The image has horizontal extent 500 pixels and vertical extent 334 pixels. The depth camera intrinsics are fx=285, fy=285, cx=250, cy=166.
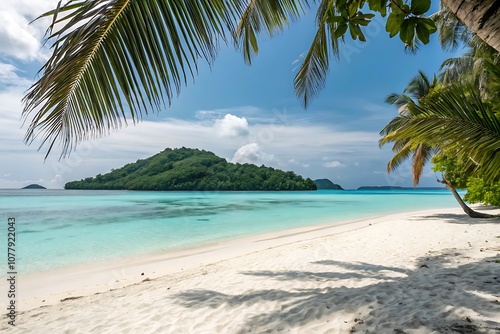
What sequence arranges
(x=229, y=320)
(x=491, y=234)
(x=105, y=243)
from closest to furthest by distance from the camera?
(x=229, y=320) < (x=491, y=234) < (x=105, y=243)

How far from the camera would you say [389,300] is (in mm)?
2951

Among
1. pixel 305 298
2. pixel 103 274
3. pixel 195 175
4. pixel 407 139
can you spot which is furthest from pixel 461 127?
pixel 195 175

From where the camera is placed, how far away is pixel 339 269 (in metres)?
4.79

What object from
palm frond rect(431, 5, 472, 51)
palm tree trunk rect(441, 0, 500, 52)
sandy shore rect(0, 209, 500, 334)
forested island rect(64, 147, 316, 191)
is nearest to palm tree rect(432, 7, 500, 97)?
palm frond rect(431, 5, 472, 51)

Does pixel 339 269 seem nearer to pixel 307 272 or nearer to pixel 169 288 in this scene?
pixel 307 272

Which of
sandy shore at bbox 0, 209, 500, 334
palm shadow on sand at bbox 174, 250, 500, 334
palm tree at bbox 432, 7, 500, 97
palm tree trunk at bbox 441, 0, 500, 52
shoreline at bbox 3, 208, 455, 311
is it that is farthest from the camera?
palm tree at bbox 432, 7, 500, 97

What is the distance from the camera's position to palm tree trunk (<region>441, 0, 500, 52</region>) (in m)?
1.01

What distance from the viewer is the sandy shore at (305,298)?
8.34 ft

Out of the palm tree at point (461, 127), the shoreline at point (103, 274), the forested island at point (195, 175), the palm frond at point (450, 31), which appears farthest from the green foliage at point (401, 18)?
the forested island at point (195, 175)

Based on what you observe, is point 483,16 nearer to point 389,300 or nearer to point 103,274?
point 389,300

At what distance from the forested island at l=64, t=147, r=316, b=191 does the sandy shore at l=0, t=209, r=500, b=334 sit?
229ft

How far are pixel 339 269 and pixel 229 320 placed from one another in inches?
102

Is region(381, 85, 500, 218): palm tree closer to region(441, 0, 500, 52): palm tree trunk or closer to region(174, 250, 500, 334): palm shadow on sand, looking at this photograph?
region(174, 250, 500, 334): palm shadow on sand

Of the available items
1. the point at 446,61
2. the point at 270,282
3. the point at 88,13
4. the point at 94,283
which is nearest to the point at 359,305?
the point at 270,282
